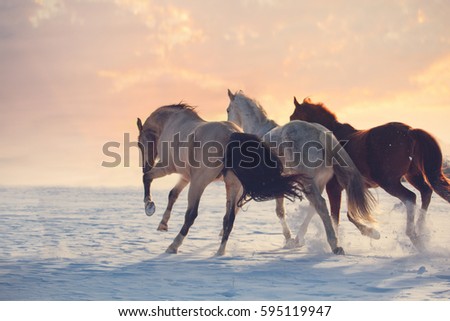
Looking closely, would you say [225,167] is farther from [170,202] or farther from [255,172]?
[170,202]

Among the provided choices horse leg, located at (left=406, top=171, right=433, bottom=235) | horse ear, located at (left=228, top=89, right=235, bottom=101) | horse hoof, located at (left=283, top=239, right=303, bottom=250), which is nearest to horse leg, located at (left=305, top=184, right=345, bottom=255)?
horse hoof, located at (left=283, top=239, right=303, bottom=250)

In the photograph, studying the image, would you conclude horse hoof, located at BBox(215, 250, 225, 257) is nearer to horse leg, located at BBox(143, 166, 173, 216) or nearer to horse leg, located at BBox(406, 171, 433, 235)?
horse leg, located at BBox(143, 166, 173, 216)

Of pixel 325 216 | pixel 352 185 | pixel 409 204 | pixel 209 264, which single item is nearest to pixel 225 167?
pixel 209 264

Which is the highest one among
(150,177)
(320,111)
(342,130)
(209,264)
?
(320,111)

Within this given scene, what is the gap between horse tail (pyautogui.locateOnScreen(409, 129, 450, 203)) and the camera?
313 inches

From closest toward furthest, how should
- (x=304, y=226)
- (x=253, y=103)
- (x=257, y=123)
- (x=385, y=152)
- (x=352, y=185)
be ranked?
(x=352, y=185), (x=385, y=152), (x=304, y=226), (x=257, y=123), (x=253, y=103)

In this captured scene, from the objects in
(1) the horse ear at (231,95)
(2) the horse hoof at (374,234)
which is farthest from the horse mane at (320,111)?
(2) the horse hoof at (374,234)

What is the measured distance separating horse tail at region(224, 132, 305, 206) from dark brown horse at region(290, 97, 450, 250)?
4.38ft

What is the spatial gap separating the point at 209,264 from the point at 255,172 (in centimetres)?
123

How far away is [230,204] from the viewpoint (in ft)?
24.5

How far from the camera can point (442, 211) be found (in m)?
13.2

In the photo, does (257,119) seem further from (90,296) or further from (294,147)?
(90,296)
